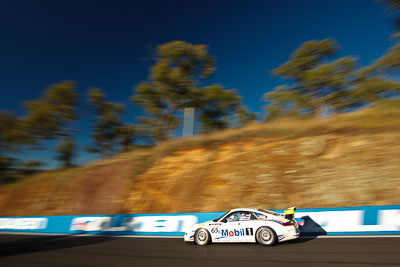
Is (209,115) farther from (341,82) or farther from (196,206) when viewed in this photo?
(196,206)

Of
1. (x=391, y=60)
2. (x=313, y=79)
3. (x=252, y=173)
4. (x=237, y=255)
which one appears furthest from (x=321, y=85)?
(x=237, y=255)

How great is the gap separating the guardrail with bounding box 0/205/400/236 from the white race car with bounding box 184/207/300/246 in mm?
2086

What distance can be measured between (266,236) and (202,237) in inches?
89.1

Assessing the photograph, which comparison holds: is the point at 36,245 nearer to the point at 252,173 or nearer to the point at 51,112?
the point at 252,173

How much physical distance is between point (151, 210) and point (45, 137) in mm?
25371

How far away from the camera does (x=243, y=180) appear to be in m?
14.8

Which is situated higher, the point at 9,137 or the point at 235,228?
the point at 9,137

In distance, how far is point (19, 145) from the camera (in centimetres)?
3450

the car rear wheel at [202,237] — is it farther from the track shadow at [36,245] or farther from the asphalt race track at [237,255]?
the track shadow at [36,245]

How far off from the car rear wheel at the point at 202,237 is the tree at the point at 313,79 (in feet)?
67.6

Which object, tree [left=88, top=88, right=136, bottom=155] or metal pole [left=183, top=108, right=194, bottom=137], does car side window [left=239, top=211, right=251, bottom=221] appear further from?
tree [left=88, top=88, right=136, bottom=155]

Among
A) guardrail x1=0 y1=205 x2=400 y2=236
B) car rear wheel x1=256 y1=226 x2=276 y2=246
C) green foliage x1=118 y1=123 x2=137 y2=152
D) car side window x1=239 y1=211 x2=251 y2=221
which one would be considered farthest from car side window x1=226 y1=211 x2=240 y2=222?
green foliage x1=118 y1=123 x2=137 y2=152

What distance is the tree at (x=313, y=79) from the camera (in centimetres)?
2686

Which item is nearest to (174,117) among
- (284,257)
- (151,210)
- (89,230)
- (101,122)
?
(101,122)
